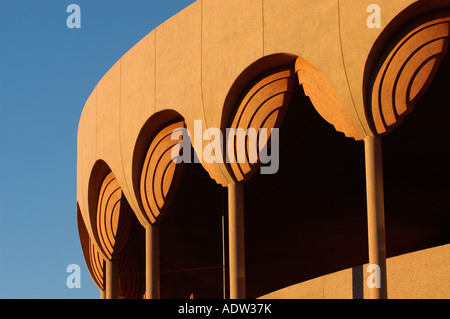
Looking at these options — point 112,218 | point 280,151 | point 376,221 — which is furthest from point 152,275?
point 376,221

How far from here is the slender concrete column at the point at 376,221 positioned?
1309cm

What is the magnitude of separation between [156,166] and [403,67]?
766 centimetres

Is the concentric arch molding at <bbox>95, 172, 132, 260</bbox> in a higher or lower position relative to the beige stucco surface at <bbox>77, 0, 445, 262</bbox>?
lower

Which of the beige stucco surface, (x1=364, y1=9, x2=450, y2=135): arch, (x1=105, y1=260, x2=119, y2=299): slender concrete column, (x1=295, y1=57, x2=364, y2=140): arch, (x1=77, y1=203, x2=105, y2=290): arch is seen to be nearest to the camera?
(x1=364, y1=9, x2=450, y2=135): arch

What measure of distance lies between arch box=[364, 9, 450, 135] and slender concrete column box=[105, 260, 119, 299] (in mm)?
11009

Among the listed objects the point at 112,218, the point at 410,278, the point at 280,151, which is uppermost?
the point at 280,151

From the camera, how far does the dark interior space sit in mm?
21641

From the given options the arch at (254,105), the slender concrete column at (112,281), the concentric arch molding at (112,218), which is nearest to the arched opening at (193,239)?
the concentric arch molding at (112,218)

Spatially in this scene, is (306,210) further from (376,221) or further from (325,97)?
(376,221)

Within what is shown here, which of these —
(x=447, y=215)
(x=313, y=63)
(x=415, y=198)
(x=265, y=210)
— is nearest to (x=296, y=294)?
(x=313, y=63)

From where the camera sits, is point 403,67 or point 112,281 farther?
point 112,281

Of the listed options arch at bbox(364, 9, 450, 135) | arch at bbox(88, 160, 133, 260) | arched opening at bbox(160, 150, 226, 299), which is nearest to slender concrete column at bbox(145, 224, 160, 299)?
arch at bbox(88, 160, 133, 260)

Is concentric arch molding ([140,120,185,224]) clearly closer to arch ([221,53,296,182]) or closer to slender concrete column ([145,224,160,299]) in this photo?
slender concrete column ([145,224,160,299])

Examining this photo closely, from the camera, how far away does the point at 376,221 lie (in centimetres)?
1317
